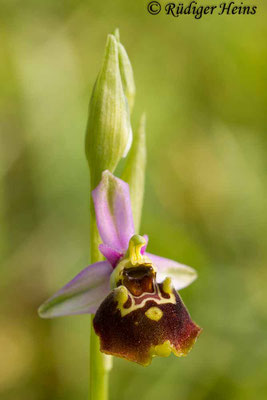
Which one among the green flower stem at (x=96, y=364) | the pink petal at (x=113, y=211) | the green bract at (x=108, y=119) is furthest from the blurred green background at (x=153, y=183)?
the green bract at (x=108, y=119)

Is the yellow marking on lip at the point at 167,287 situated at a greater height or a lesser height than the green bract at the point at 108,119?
lesser

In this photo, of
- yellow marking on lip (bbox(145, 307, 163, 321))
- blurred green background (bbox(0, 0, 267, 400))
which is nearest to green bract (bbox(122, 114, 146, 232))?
yellow marking on lip (bbox(145, 307, 163, 321))

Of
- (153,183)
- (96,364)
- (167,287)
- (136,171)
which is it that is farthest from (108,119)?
(153,183)

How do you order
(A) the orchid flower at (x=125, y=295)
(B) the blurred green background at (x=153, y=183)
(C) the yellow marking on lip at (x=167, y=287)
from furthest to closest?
(B) the blurred green background at (x=153, y=183)
(C) the yellow marking on lip at (x=167, y=287)
(A) the orchid flower at (x=125, y=295)

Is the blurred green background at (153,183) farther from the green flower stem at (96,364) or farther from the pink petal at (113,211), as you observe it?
the pink petal at (113,211)

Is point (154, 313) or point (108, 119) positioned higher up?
point (108, 119)

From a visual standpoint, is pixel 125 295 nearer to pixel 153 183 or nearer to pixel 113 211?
pixel 113 211

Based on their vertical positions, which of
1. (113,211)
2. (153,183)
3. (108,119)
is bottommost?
(153,183)
